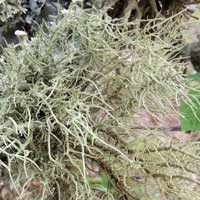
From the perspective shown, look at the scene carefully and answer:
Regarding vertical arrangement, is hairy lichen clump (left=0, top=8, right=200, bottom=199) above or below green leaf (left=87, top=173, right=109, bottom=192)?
above

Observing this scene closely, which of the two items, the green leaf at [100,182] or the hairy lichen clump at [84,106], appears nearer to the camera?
the hairy lichen clump at [84,106]

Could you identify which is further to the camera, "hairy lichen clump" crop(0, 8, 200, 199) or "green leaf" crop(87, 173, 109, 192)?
"green leaf" crop(87, 173, 109, 192)

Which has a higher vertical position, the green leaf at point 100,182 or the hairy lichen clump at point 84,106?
the hairy lichen clump at point 84,106

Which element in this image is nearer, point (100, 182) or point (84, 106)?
→ point (84, 106)

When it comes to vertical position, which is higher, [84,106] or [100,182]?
[84,106]

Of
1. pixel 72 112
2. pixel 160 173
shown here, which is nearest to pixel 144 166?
pixel 160 173
